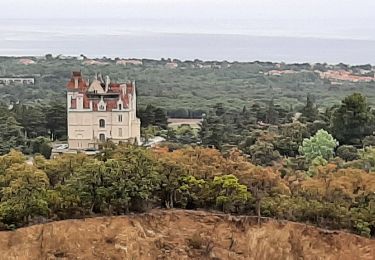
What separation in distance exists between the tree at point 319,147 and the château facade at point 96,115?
21.0ft

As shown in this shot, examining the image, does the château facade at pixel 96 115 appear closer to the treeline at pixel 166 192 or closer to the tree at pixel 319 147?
the tree at pixel 319 147

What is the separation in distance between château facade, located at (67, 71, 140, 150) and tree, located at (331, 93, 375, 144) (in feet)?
21.2

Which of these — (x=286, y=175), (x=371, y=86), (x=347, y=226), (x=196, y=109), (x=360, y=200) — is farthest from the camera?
(x=371, y=86)

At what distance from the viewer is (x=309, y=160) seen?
17.6 m

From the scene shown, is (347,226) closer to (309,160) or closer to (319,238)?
(319,238)

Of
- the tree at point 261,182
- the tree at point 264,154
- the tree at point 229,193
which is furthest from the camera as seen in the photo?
the tree at point 264,154

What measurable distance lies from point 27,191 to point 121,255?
1950 mm

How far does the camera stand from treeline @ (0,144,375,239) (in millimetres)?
11328

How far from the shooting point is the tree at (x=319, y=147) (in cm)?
1814

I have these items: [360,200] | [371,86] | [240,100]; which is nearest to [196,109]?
[240,100]

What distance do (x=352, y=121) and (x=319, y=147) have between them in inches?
85.9

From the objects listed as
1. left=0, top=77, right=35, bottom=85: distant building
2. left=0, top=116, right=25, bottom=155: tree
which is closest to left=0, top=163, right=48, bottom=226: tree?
left=0, top=116, right=25, bottom=155: tree

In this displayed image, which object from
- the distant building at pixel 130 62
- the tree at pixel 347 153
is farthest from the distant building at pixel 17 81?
the tree at pixel 347 153

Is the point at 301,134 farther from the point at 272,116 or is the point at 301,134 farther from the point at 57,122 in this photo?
the point at 57,122
